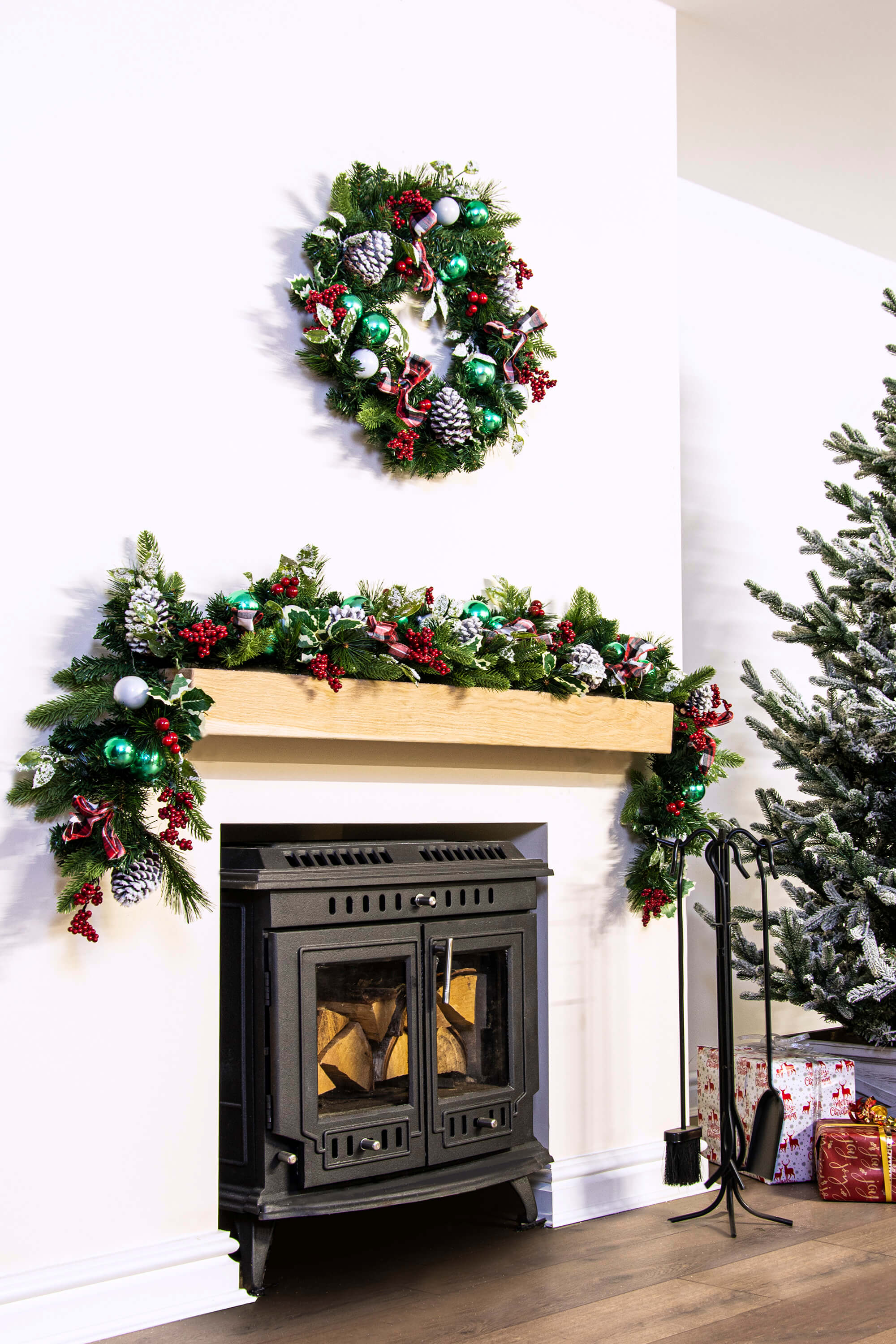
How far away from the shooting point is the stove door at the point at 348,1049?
211 centimetres

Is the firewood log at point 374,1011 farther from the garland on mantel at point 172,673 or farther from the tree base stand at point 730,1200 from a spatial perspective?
the tree base stand at point 730,1200

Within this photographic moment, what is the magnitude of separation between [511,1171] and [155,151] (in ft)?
6.70

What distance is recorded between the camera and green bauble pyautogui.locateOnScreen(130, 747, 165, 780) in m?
1.89

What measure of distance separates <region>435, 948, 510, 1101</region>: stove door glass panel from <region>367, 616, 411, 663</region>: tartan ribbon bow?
0.63 meters

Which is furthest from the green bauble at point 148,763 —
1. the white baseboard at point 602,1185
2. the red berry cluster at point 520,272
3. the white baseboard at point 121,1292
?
the red berry cluster at point 520,272

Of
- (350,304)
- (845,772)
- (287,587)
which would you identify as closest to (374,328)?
(350,304)

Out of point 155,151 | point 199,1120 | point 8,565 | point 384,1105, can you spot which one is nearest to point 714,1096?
point 384,1105

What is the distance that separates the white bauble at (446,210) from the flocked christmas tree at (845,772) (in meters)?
1.36

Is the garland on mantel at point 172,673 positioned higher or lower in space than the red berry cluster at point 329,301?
lower

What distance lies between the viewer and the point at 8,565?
1.97m

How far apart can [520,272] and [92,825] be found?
1545 mm

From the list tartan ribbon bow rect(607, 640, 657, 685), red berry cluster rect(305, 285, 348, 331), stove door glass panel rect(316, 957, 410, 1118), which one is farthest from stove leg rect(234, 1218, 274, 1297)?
red berry cluster rect(305, 285, 348, 331)

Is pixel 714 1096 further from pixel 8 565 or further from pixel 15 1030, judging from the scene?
pixel 8 565

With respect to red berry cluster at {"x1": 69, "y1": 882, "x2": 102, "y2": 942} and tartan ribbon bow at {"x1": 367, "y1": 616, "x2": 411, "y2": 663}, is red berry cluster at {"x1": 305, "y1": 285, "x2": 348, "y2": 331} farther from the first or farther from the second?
red berry cluster at {"x1": 69, "y1": 882, "x2": 102, "y2": 942}
